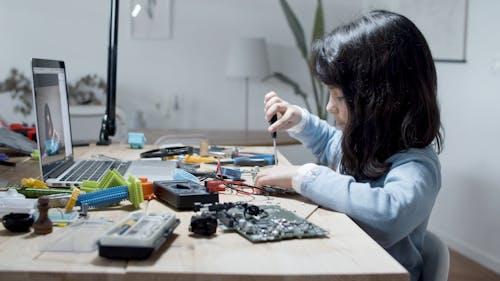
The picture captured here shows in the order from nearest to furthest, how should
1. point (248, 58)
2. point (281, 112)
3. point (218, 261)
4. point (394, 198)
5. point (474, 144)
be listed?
point (218, 261) → point (394, 198) → point (281, 112) → point (474, 144) → point (248, 58)

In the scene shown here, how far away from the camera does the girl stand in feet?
3.87

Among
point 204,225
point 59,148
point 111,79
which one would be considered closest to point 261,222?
point 204,225

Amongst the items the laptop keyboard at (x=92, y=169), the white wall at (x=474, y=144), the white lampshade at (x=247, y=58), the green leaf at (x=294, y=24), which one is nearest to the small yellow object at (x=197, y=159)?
the laptop keyboard at (x=92, y=169)

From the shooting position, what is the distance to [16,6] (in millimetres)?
4027

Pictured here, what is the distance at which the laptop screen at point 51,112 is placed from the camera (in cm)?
146

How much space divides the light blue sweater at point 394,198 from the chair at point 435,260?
14mm

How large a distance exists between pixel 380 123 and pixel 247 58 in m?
2.83

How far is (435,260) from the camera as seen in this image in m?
1.22

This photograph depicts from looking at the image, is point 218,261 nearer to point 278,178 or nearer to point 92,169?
point 278,178

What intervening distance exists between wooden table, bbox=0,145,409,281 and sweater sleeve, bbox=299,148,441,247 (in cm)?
12

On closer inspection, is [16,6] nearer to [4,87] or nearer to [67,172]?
[4,87]

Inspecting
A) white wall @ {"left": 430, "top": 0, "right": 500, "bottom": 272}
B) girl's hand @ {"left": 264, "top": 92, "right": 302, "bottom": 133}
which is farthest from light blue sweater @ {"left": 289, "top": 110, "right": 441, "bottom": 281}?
white wall @ {"left": 430, "top": 0, "right": 500, "bottom": 272}

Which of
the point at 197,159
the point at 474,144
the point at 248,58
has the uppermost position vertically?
the point at 248,58

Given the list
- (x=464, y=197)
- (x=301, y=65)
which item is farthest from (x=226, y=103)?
(x=464, y=197)
